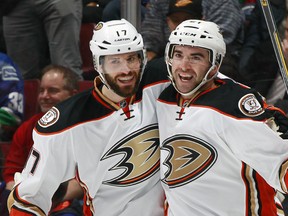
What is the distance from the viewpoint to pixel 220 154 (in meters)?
3.54

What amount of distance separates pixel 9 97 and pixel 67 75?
0.39m

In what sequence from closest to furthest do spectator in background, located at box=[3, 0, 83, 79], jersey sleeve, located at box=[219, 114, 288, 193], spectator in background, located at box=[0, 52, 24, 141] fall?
jersey sleeve, located at box=[219, 114, 288, 193] < spectator in background, located at box=[0, 52, 24, 141] < spectator in background, located at box=[3, 0, 83, 79]

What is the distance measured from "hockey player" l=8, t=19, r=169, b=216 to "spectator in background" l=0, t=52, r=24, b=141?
3.37 ft

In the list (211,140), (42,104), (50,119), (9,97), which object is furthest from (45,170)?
(9,97)

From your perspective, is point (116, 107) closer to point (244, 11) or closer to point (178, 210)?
point (178, 210)

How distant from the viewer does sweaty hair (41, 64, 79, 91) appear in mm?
4652

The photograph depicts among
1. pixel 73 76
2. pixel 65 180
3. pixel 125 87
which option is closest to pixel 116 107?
pixel 125 87

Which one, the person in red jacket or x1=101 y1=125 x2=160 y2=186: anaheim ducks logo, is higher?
x1=101 y1=125 x2=160 y2=186: anaheim ducks logo

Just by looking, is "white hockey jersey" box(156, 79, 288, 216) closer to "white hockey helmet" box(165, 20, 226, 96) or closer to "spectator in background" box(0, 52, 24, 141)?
"white hockey helmet" box(165, 20, 226, 96)

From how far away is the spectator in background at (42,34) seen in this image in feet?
16.1

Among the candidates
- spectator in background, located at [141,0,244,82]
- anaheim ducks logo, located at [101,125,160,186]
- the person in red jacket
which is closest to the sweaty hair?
the person in red jacket

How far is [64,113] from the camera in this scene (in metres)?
3.75

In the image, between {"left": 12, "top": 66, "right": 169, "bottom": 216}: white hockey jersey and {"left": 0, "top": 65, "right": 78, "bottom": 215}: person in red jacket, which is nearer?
{"left": 12, "top": 66, "right": 169, "bottom": 216}: white hockey jersey

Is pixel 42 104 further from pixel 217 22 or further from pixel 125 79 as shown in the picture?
pixel 125 79
